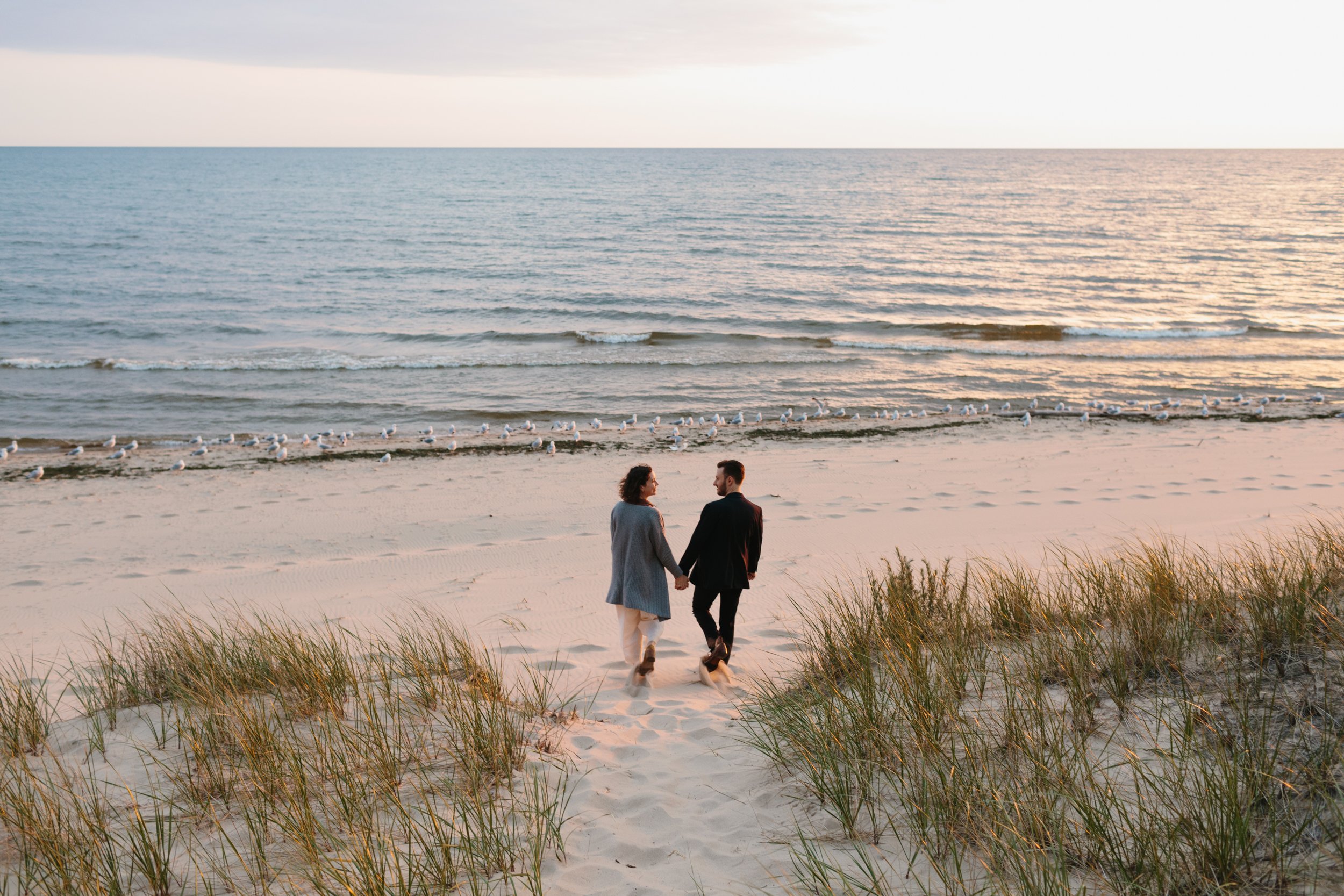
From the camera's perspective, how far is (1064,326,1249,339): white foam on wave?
81.9 ft

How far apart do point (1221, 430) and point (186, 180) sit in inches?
4716

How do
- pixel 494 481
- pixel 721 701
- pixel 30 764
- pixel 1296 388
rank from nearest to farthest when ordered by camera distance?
pixel 30 764, pixel 721 701, pixel 494 481, pixel 1296 388

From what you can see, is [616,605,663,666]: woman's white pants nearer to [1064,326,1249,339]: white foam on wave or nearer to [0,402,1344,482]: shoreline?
[0,402,1344,482]: shoreline

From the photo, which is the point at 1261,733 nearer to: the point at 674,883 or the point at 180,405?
the point at 674,883

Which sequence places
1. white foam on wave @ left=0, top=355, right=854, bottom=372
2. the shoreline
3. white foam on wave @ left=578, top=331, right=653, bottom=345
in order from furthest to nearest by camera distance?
1. white foam on wave @ left=578, top=331, right=653, bottom=345
2. white foam on wave @ left=0, top=355, right=854, bottom=372
3. the shoreline

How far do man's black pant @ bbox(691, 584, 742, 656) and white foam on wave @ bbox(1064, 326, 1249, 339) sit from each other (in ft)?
77.5

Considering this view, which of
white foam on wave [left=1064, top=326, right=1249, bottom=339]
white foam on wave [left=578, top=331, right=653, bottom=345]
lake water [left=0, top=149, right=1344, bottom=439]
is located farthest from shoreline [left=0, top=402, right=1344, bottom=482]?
white foam on wave [left=578, top=331, right=653, bottom=345]

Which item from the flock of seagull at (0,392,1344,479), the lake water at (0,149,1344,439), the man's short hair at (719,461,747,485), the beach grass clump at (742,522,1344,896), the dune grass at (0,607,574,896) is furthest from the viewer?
the lake water at (0,149,1344,439)

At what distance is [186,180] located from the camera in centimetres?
10200

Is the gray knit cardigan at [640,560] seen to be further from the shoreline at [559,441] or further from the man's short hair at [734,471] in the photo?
the shoreline at [559,441]

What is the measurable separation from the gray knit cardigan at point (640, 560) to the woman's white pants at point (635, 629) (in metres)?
0.12

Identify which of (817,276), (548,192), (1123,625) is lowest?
(1123,625)

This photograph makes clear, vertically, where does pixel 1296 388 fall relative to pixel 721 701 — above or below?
above

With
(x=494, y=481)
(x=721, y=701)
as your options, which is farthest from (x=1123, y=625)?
(x=494, y=481)
